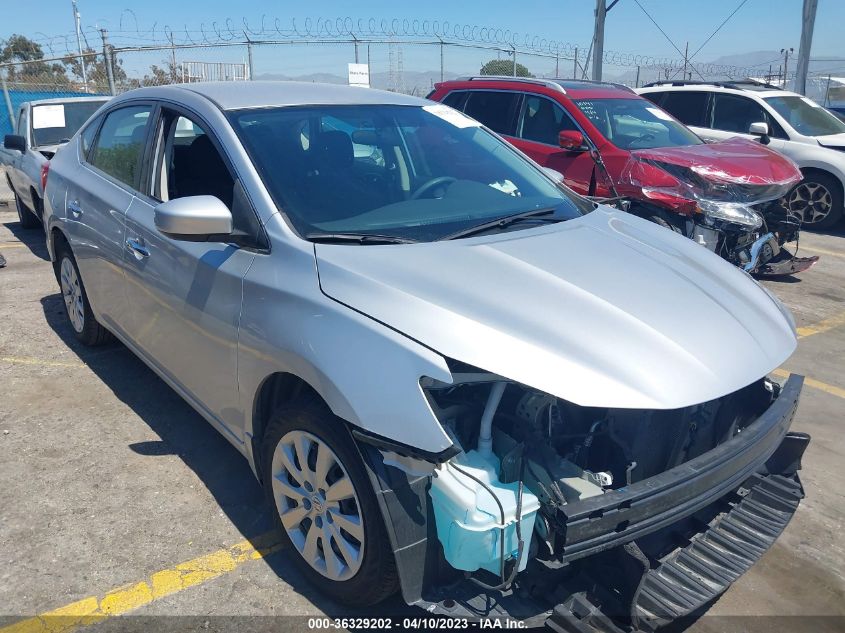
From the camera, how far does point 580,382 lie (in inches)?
80.5

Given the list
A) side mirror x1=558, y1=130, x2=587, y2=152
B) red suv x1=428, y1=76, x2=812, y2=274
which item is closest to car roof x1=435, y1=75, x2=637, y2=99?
red suv x1=428, y1=76, x2=812, y2=274

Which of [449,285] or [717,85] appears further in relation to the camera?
[717,85]

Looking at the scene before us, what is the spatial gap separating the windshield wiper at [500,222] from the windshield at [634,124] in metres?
4.41

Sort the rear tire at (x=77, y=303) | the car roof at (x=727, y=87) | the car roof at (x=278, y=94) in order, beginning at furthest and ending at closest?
the car roof at (x=727, y=87), the rear tire at (x=77, y=303), the car roof at (x=278, y=94)

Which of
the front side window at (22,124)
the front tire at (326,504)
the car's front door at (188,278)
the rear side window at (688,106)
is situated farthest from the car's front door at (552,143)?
the front side window at (22,124)

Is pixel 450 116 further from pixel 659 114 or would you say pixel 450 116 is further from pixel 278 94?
pixel 659 114

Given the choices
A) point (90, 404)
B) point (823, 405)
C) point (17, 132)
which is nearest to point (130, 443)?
point (90, 404)

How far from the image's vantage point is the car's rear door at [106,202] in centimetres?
373

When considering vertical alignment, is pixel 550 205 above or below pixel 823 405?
above

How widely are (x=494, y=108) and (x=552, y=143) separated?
0.99 metres

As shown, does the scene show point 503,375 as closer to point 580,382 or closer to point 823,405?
point 580,382

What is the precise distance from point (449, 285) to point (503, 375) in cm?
44

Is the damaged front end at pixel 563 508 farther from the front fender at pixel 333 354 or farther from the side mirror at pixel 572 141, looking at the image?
the side mirror at pixel 572 141

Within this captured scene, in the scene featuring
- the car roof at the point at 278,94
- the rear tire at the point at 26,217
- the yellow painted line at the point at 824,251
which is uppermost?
the car roof at the point at 278,94
